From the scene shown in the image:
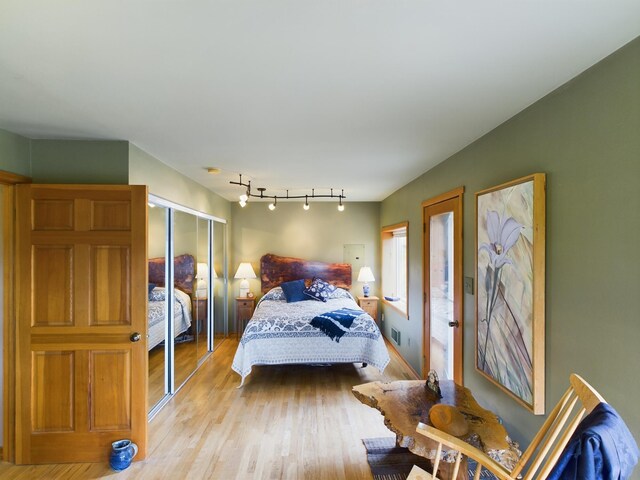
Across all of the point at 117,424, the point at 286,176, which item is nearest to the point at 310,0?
the point at 286,176

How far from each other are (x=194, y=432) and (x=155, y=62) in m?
2.79

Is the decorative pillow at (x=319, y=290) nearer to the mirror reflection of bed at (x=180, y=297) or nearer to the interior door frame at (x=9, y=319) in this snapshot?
the mirror reflection of bed at (x=180, y=297)

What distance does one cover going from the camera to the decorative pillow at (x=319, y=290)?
16.7 feet

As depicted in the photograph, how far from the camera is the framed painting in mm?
1679

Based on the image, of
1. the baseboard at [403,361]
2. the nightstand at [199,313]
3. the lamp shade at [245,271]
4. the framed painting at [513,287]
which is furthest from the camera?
the lamp shade at [245,271]

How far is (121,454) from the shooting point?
222cm

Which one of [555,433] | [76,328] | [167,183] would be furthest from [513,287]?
[167,183]

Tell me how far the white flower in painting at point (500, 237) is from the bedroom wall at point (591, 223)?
208mm

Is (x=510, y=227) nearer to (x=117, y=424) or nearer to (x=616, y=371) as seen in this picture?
(x=616, y=371)

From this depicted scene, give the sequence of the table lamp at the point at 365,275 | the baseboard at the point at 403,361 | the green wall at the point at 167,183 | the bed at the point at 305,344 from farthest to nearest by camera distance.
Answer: the table lamp at the point at 365,275 < the baseboard at the point at 403,361 < the bed at the point at 305,344 < the green wall at the point at 167,183

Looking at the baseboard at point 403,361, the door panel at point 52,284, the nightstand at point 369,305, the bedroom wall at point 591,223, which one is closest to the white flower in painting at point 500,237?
the bedroom wall at point 591,223

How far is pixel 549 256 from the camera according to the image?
1674mm

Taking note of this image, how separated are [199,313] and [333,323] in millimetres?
1801

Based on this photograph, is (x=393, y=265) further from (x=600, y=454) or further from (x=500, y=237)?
(x=600, y=454)
